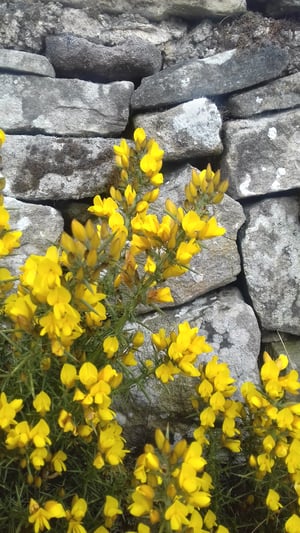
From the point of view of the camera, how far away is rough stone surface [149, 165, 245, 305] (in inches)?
83.0

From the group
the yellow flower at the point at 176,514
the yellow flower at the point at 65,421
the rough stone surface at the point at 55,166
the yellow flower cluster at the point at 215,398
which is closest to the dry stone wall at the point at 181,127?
the rough stone surface at the point at 55,166

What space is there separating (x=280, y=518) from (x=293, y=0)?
1.84 metres

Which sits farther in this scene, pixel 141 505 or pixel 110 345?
pixel 110 345

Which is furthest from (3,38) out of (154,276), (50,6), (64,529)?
(64,529)

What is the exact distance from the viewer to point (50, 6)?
2156 mm

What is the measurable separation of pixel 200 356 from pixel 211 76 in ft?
3.33

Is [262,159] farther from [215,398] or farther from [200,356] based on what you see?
[215,398]

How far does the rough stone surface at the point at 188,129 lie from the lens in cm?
213

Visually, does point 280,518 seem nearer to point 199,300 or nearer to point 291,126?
point 199,300

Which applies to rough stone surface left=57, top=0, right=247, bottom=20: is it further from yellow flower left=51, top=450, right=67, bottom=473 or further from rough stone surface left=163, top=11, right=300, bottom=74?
yellow flower left=51, top=450, right=67, bottom=473

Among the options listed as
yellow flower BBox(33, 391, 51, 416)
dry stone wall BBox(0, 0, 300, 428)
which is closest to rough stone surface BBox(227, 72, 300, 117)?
dry stone wall BBox(0, 0, 300, 428)

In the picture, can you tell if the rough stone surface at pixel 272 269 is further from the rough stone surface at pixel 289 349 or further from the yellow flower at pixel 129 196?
the yellow flower at pixel 129 196

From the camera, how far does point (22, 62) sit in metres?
2.06

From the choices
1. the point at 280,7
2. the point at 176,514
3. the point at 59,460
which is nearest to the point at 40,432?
the point at 59,460
